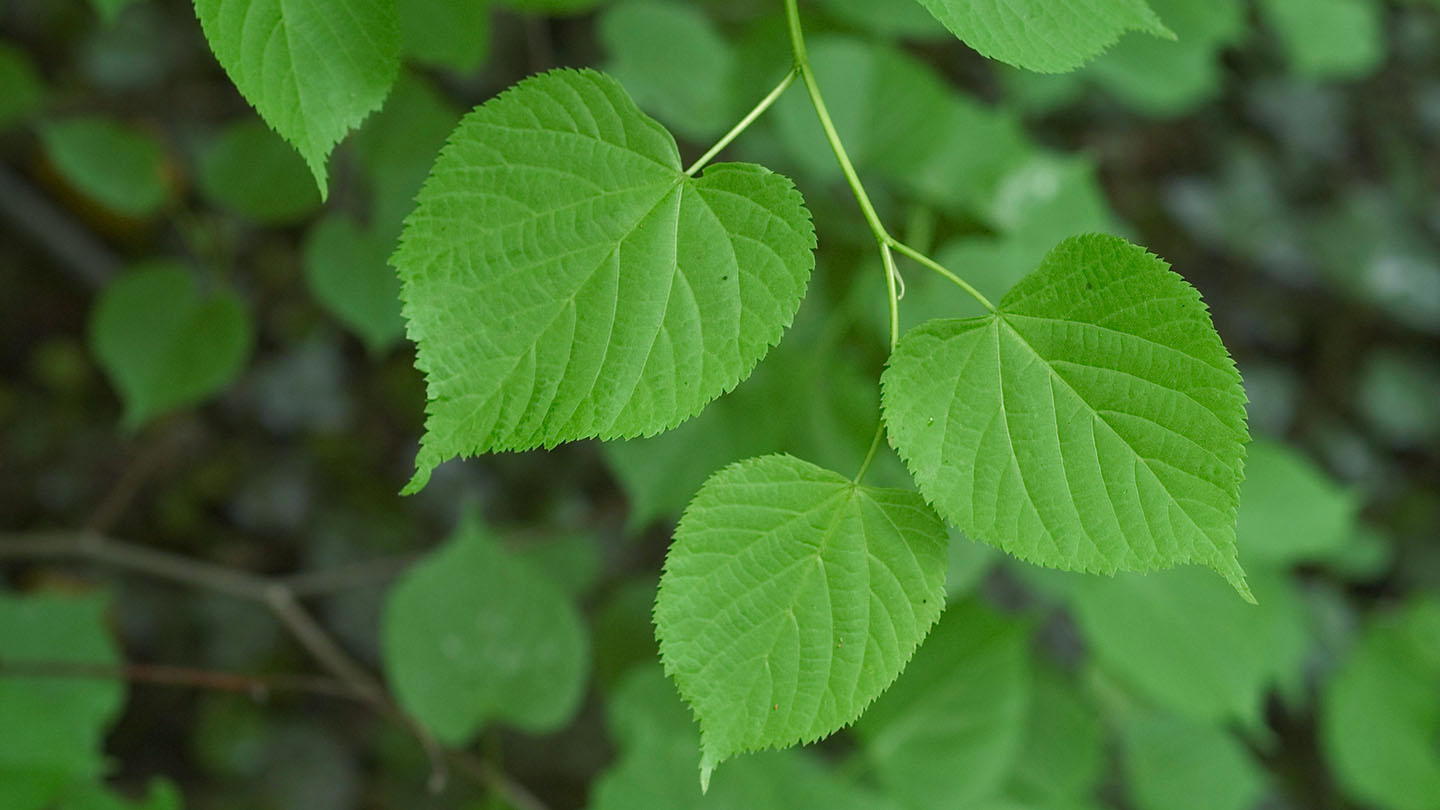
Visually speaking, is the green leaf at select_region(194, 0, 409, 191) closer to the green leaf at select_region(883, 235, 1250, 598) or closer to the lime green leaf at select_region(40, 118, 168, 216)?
the green leaf at select_region(883, 235, 1250, 598)

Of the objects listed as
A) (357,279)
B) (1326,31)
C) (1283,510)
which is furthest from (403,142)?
(1326,31)

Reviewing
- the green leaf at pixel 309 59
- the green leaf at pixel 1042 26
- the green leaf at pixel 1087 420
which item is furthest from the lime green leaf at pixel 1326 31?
the green leaf at pixel 309 59

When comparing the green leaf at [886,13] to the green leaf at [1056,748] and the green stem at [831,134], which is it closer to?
the green stem at [831,134]

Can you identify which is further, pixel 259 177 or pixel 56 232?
pixel 56 232

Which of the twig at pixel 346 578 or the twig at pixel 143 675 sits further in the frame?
the twig at pixel 346 578

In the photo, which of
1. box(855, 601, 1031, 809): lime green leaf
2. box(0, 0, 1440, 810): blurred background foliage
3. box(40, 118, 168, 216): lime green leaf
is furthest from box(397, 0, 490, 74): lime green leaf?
box(855, 601, 1031, 809): lime green leaf

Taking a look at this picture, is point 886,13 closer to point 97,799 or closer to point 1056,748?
point 1056,748
